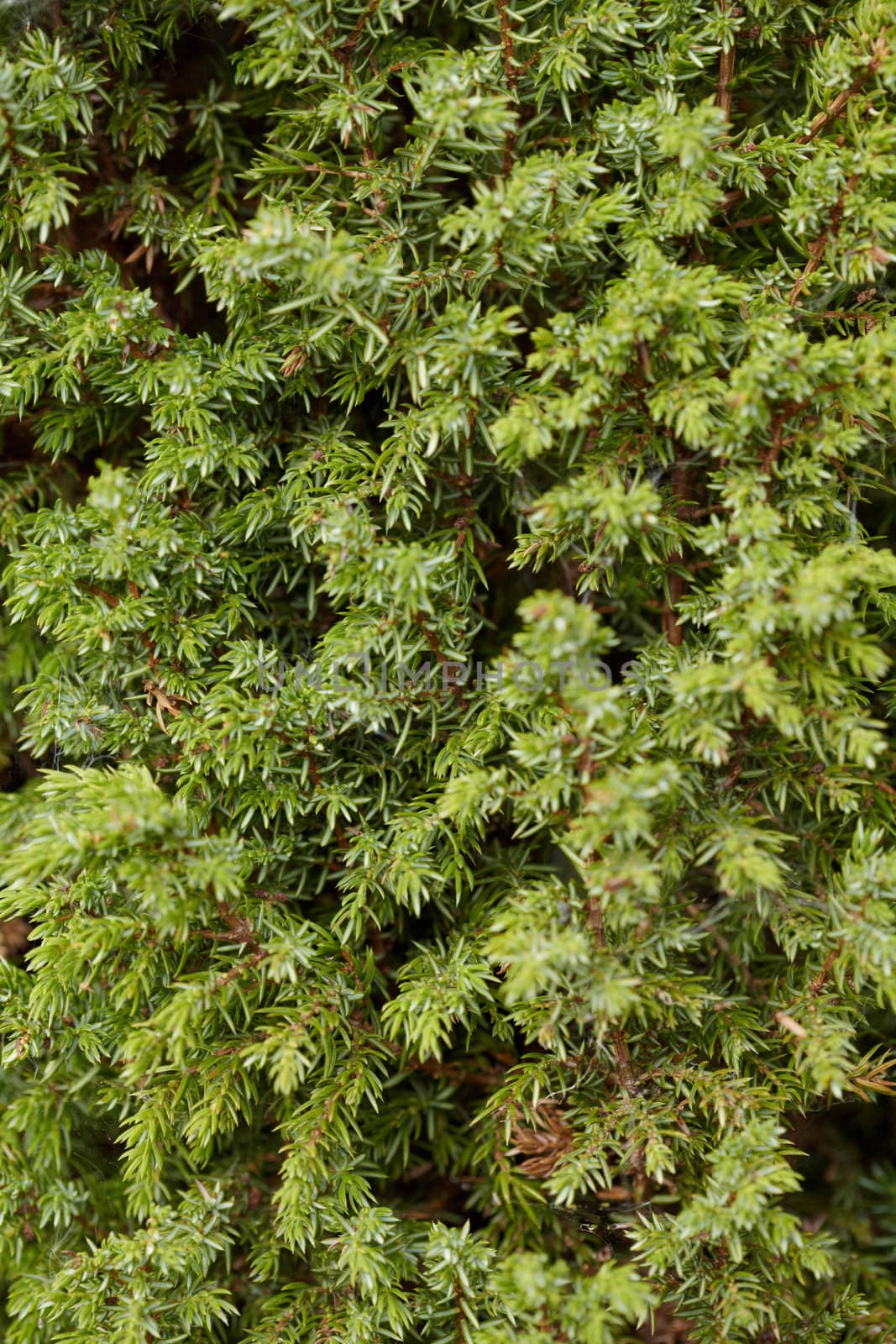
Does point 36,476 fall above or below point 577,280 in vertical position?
below

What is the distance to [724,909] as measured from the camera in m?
1.01

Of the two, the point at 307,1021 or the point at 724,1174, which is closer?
the point at 724,1174

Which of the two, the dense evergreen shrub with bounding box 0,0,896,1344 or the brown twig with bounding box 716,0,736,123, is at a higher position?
the brown twig with bounding box 716,0,736,123

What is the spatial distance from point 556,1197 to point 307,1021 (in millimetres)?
301

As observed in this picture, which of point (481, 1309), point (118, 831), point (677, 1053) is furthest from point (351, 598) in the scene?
point (481, 1309)

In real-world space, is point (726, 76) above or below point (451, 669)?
above

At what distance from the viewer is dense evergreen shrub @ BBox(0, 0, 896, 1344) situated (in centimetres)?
88

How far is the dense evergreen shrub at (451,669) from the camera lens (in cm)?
88

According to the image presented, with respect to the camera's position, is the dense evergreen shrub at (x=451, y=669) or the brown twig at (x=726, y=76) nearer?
the dense evergreen shrub at (x=451, y=669)

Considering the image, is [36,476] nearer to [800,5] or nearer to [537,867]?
[537,867]

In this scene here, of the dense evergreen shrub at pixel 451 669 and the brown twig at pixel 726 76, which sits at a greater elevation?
the brown twig at pixel 726 76

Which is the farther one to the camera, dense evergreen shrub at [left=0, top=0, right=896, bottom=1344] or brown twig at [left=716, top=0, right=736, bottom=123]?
brown twig at [left=716, top=0, right=736, bottom=123]

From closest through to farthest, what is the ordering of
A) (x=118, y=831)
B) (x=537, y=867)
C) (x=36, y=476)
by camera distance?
1. (x=118, y=831)
2. (x=537, y=867)
3. (x=36, y=476)

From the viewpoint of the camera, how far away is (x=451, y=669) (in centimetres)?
105
